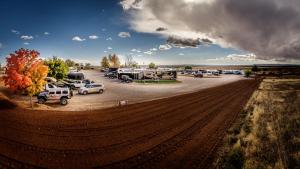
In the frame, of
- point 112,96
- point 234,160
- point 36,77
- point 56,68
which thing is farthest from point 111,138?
point 56,68

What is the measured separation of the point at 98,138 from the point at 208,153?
6.90m

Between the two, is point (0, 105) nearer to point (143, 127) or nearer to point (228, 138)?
point (143, 127)

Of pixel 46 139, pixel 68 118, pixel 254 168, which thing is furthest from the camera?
pixel 68 118

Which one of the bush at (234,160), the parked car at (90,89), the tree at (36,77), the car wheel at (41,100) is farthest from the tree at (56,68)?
the bush at (234,160)

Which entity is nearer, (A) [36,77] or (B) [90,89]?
(A) [36,77]

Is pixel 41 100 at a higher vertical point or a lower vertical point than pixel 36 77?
lower

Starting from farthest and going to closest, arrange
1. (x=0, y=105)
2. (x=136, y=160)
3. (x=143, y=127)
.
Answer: (x=0, y=105)
(x=143, y=127)
(x=136, y=160)

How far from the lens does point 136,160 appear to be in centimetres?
1143

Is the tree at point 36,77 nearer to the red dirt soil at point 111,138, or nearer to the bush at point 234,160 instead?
the red dirt soil at point 111,138

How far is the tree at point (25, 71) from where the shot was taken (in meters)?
22.9

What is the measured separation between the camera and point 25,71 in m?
23.4

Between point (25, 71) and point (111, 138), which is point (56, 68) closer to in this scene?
point (25, 71)

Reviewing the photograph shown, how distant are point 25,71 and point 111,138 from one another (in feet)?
47.5

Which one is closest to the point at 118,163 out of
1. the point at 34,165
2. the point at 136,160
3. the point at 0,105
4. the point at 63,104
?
the point at 136,160
